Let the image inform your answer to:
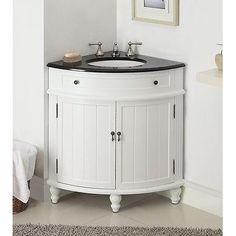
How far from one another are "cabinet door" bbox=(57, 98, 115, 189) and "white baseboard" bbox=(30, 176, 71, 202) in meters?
0.19

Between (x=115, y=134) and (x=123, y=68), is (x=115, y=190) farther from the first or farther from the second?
(x=123, y=68)

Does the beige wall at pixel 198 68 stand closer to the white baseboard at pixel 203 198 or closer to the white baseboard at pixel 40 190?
the white baseboard at pixel 203 198

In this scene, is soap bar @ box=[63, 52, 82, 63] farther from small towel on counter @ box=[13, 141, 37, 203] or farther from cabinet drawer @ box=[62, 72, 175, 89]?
small towel on counter @ box=[13, 141, 37, 203]

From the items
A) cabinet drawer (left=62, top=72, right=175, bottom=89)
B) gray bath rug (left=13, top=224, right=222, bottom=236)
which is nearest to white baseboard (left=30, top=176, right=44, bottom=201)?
gray bath rug (left=13, top=224, right=222, bottom=236)

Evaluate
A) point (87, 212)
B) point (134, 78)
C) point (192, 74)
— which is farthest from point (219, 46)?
point (87, 212)

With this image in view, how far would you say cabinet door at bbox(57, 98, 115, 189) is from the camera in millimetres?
3188

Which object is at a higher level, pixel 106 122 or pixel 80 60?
pixel 80 60

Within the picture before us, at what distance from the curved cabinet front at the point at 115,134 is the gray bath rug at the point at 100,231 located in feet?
0.94

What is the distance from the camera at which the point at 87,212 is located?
3.32m

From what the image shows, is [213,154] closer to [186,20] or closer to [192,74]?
[192,74]

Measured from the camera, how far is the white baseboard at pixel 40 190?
3480mm

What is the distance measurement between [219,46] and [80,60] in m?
0.85

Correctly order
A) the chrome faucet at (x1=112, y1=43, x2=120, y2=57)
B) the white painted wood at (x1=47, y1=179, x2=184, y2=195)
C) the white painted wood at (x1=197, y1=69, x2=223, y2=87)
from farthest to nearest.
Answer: the chrome faucet at (x1=112, y1=43, x2=120, y2=57), the white painted wood at (x1=47, y1=179, x2=184, y2=195), the white painted wood at (x1=197, y1=69, x2=223, y2=87)

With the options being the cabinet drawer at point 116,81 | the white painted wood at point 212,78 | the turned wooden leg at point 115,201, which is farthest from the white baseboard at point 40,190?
the white painted wood at point 212,78
